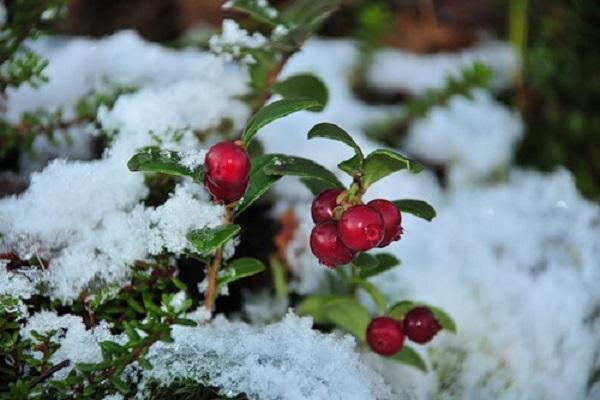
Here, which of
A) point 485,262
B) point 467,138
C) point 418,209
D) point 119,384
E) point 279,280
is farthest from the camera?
point 467,138

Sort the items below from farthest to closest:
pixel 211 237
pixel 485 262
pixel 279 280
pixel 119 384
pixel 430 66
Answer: pixel 430 66 < pixel 485 262 < pixel 279 280 < pixel 211 237 < pixel 119 384

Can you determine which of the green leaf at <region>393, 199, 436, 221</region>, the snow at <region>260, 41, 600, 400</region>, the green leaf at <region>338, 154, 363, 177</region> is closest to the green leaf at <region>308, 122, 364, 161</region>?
the green leaf at <region>338, 154, 363, 177</region>

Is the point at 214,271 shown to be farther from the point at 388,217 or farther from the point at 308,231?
the point at 308,231

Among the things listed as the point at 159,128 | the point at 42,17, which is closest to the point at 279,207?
the point at 159,128

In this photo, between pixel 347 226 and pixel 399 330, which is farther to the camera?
pixel 399 330

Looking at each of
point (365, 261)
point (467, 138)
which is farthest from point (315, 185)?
point (467, 138)

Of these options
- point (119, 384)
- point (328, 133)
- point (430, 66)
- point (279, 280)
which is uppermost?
point (328, 133)

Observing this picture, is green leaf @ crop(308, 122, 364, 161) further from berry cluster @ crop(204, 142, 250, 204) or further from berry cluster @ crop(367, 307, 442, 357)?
berry cluster @ crop(367, 307, 442, 357)
